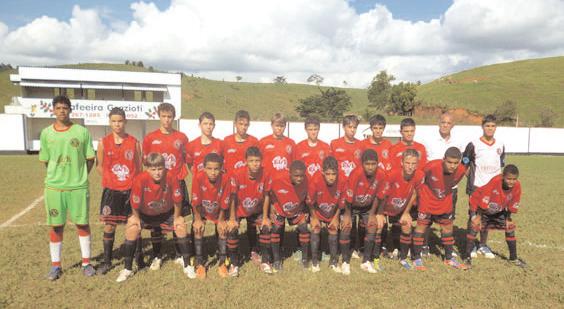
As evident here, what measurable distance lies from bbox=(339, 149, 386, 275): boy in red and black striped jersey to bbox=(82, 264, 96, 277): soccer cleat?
10.2 ft

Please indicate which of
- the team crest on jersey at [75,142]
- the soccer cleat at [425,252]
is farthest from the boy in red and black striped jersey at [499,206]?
the team crest on jersey at [75,142]

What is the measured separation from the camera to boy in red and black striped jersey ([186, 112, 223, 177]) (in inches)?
192

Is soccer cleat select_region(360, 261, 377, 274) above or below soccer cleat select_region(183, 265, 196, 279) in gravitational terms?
below

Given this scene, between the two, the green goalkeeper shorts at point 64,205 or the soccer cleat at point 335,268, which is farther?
the soccer cleat at point 335,268

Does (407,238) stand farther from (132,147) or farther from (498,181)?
(132,147)

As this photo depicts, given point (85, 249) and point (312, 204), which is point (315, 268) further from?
point (85, 249)

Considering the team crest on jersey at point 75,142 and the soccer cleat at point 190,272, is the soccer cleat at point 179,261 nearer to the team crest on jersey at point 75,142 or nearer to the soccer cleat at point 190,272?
the soccer cleat at point 190,272

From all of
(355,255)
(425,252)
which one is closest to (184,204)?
(355,255)

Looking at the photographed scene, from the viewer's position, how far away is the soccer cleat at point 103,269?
434 cm

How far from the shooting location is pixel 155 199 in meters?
4.27

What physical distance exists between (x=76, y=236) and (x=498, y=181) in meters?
6.49

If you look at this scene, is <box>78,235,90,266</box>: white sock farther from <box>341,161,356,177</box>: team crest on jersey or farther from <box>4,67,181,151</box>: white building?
<box>4,67,181,151</box>: white building

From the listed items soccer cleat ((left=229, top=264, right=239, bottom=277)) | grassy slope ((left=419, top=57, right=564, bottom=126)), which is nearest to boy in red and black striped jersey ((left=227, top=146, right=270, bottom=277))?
soccer cleat ((left=229, top=264, right=239, bottom=277))

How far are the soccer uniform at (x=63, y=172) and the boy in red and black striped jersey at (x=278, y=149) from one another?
2435 mm
